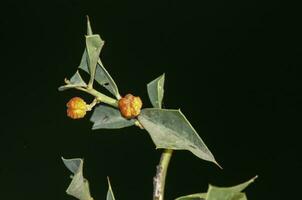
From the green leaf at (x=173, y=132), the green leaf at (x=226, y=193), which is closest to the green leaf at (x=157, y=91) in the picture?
the green leaf at (x=173, y=132)

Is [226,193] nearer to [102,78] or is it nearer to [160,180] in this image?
[160,180]

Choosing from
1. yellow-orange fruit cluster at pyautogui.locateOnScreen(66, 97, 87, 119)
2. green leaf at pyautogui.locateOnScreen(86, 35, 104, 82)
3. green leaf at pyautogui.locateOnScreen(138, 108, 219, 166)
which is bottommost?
green leaf at pyautogui.locateOnScreen(138, 108, 219, 166)

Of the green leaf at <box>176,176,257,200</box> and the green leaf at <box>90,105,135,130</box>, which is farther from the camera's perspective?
the green leaf at <box>90,105,135,130</box>

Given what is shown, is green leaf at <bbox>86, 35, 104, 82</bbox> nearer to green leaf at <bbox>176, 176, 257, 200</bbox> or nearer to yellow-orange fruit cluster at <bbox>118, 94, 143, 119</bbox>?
yellow-orange fruit cluster at <bbox>118, 94, 143, 119</bbox>

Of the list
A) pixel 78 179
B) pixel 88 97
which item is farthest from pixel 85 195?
pixel 88 97

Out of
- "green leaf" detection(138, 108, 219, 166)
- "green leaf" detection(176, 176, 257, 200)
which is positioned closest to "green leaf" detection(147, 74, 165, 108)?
"green leaf" detection(138, 108, 219, 166)

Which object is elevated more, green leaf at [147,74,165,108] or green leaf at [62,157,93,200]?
green leaf at [147,74,165,108]
